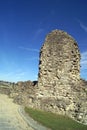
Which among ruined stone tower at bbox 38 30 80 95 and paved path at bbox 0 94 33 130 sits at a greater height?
ruined stone tower at bbox 38 30 80 95

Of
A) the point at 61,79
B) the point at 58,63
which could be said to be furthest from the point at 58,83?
the point at 58,63

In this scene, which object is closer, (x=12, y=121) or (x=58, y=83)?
(x=12, y=121)

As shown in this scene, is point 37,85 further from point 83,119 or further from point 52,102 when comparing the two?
point 83,119

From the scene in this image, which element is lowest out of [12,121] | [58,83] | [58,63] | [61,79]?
[12,121]

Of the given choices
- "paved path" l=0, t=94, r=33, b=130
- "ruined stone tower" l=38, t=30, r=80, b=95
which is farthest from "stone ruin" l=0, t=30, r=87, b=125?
"paved path" l=0, t=94, r=33, b=130

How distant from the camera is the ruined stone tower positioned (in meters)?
26.8

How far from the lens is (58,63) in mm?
27203

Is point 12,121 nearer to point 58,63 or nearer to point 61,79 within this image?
point 61,79

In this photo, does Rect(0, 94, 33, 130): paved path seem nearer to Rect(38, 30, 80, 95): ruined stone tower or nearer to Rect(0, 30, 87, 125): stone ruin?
Rect(0, 30, 87, 125): stone ruin

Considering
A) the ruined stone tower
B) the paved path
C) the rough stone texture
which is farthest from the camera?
the ruined stone tower

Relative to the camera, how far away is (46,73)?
1081 inches

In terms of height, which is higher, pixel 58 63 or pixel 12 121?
pixel 58 63

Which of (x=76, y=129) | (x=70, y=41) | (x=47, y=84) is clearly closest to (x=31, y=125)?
(x=76, y=129)

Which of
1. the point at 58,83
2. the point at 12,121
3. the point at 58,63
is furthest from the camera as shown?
the point at 58,63
